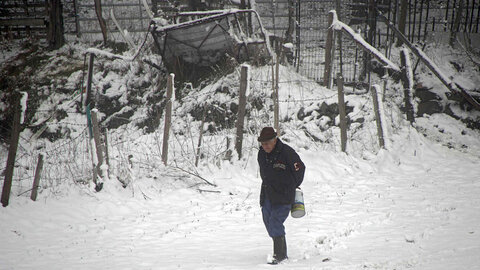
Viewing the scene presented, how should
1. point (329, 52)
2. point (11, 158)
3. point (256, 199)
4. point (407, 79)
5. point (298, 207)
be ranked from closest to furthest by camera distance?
point (298, 207) < point (11, 158) < point (256, 199) < point (407, 79) < point (329, 52)

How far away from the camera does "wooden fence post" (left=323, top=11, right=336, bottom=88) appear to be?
10.6m

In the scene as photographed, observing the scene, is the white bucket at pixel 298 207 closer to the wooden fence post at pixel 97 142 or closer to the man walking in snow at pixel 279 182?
the man walking in snow at pixel 279 182

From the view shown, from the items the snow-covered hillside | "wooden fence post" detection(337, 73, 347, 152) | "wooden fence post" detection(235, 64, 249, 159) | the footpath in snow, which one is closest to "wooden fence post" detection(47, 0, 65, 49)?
the snow-covered hillside

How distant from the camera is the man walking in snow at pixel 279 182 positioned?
14.4 feet

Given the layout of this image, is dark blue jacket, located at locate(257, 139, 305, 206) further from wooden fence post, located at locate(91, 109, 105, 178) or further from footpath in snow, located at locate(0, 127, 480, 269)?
wooden fence post, located at locate(91, 109, 105, 178)

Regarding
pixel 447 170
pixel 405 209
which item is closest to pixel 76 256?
pixel 405 209

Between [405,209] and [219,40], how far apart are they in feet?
26.2

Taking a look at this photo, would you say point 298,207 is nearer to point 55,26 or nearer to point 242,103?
point 242,103

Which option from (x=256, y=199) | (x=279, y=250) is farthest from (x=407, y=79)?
(x=279, y=250)

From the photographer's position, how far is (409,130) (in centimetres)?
920

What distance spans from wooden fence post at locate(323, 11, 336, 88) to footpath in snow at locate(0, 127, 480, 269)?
3.31 metres

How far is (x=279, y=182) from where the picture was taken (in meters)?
4.40

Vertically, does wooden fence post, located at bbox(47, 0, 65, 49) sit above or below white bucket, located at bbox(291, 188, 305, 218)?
above

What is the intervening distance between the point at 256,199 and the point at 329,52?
18.6 feet
